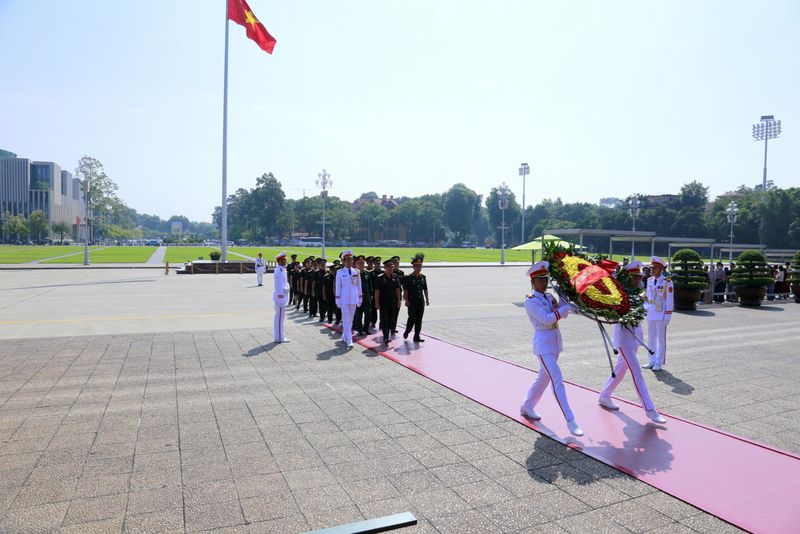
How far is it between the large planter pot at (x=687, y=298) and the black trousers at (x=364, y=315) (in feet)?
36.5

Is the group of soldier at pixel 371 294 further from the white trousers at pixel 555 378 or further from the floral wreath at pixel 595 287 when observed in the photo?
the white trousers at pixel 555 378

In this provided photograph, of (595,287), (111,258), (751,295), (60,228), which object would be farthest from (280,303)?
(60,228)

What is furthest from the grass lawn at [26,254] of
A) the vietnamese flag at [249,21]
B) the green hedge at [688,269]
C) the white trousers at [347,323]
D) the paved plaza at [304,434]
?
the green hedge at [688,269]

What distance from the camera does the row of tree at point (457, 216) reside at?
256 feet

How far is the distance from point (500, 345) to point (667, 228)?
8233 centimetres

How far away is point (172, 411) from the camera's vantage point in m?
6.32

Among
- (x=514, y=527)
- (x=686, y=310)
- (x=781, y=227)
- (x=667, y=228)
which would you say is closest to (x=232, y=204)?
(x=667, y=228)

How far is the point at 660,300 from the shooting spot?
8.98 metres

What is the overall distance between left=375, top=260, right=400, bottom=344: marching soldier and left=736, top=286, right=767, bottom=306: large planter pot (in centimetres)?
1478

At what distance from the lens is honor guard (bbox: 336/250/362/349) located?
34.4 feet

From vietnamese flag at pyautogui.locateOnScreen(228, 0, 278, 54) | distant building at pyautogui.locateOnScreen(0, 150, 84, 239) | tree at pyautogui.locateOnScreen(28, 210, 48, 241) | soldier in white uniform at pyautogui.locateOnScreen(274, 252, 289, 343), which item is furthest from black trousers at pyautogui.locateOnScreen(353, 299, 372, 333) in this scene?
distant building at pyautogui.locateOnScreen(0, 150, 84, 239)

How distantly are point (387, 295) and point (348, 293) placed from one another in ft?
2.68

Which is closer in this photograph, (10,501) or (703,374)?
(10,501)

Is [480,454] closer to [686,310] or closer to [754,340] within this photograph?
[754,340]
